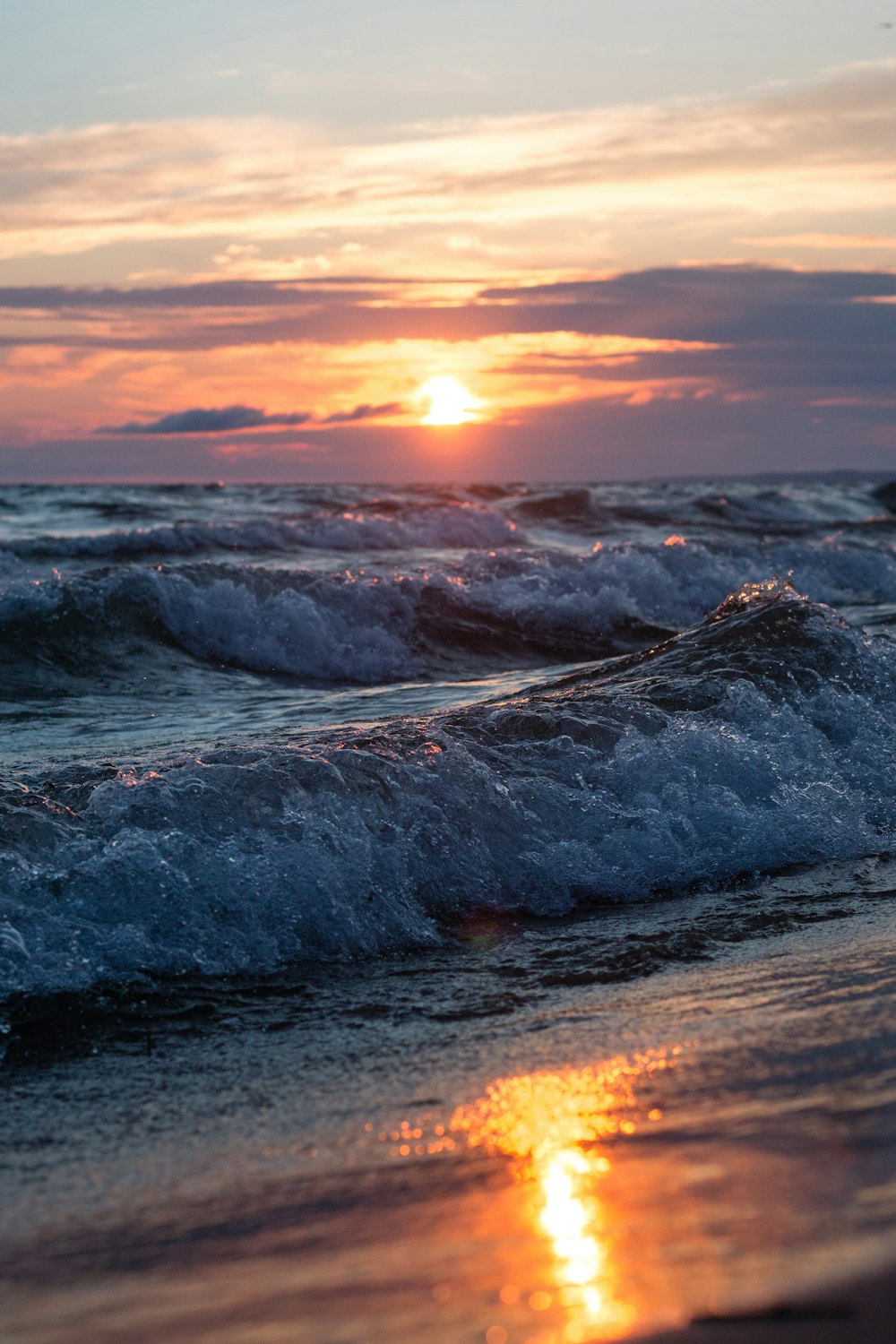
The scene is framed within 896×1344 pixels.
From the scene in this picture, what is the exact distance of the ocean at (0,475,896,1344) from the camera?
1788mm

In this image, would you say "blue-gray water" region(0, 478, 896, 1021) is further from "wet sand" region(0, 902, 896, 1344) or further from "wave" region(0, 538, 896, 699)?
"wet sand" region(0, 902, 896, 1344)

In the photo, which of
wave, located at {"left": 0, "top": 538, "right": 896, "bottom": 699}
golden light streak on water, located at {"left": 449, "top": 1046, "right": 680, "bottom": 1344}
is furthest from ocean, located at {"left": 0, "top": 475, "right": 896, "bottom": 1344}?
wave, located at {"left": 0, "top": 538, "right": 896, "bottom": 699}

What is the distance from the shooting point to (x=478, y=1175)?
2074 millimetres

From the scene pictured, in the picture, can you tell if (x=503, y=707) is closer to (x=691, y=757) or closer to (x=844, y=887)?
(x=691, y=757)

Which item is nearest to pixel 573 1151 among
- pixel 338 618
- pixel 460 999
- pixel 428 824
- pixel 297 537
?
pixel 460 999

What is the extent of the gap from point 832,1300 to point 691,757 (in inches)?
129

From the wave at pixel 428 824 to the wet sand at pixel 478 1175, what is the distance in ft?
1.82

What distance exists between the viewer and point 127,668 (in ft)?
29.1

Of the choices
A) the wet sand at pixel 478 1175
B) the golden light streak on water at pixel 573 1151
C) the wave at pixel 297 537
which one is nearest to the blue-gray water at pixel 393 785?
the wet sand at pixel 478 1175

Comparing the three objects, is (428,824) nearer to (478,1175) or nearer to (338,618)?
(478,1175)

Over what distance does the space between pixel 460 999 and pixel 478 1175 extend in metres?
1.04

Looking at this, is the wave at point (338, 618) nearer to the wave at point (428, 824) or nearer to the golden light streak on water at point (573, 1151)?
the wave at point (428, 824)

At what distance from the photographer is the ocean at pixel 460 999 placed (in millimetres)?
1788

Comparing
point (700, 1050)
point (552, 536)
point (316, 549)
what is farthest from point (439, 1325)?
point (552, 536)
